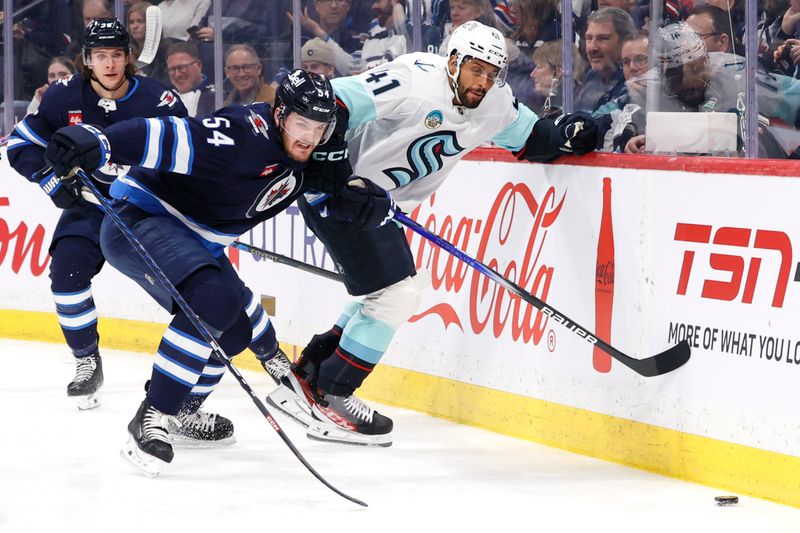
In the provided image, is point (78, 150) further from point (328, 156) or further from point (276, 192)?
point (328, 156)

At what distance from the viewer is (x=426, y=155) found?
3.98m

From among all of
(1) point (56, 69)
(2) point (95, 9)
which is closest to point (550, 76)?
(2) point (95, 9)

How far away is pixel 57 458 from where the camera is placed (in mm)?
3729

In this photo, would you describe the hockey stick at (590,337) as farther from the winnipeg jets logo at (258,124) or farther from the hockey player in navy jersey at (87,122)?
the hockey player in navy jersey at (87,122)

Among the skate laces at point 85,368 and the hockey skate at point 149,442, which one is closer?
the hockey skate at point 149,442

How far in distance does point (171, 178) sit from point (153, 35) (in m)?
2.79

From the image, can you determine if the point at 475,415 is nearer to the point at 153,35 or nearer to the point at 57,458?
the point at 57,458

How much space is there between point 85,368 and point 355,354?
1042 mm

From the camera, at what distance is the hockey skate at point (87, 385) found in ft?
14.6

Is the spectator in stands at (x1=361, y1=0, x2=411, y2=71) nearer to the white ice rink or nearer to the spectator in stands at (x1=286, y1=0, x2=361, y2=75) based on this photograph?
the spectator in stands at (x1=286, y1=0, x2=361, y2=75)

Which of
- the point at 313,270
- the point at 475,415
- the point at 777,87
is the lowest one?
the point at 475,415

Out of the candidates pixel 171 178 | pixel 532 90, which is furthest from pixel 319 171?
pixel 532 90

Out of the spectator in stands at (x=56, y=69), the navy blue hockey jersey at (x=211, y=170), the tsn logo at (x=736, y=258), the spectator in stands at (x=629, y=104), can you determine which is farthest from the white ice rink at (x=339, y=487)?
the spectator in stands at (x=56, y=69)

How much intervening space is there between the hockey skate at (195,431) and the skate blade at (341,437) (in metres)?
0.27
